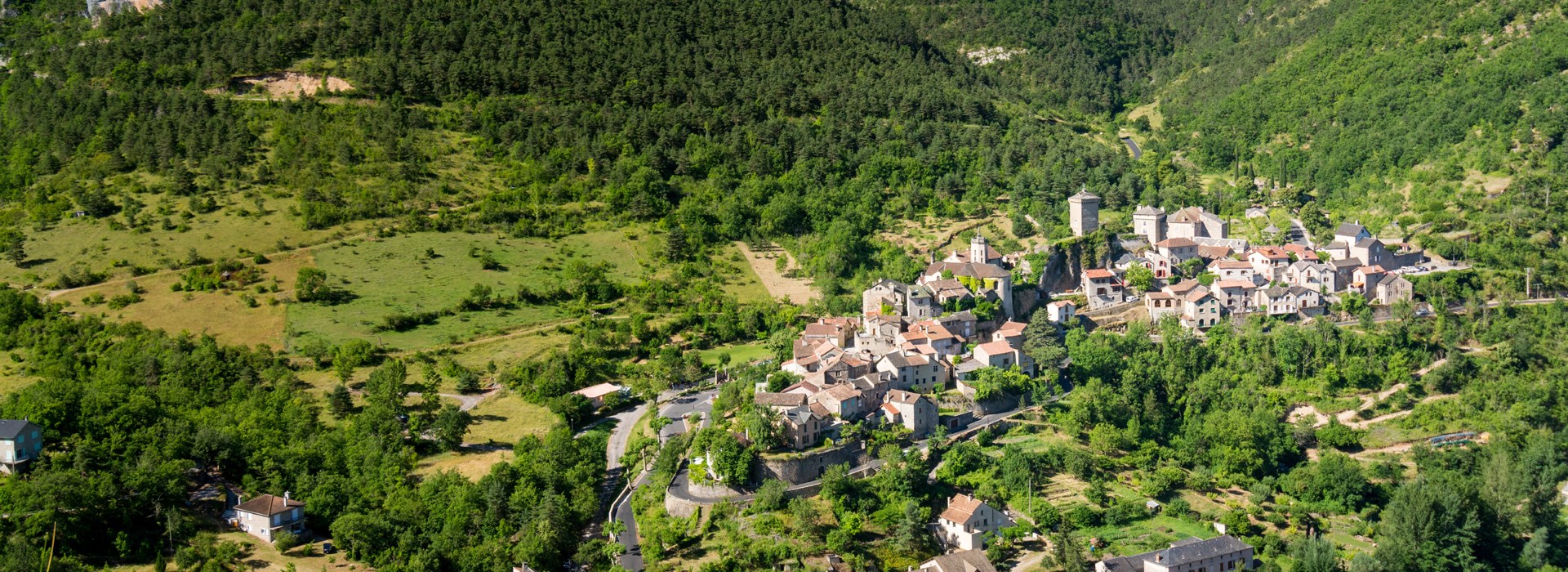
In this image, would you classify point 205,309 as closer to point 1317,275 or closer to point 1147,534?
point 1147,534

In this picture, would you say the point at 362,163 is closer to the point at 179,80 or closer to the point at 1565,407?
the point at 179,80

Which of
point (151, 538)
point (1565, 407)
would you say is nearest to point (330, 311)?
point (151, 538)

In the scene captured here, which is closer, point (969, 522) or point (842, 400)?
point (969, 522)

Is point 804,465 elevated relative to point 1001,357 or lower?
lower

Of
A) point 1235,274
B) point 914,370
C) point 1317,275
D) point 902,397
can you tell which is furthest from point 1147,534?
point 1317,275

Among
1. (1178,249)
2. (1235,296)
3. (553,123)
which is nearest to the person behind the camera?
(1235,296)
